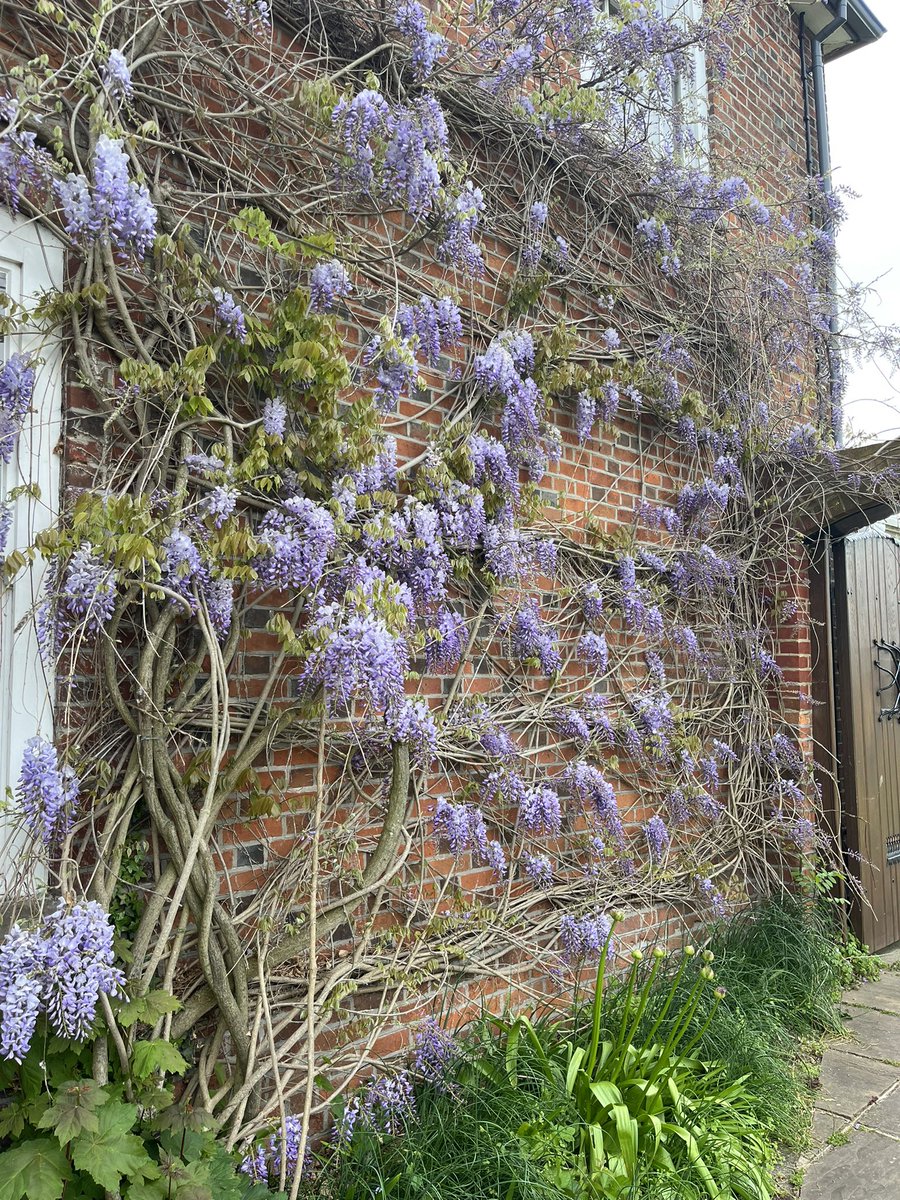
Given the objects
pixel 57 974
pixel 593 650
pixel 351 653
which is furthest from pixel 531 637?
pixel 57 974

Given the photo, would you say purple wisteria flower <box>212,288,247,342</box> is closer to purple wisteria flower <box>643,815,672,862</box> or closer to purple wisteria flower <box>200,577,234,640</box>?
purple wisteria flower <box>200,577,234,640</box>

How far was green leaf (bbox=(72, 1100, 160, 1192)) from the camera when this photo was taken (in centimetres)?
160

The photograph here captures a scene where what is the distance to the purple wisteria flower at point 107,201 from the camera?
1.93 m

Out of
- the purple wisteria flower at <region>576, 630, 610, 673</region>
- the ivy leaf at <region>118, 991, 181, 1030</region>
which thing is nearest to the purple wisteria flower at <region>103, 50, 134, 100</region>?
the ivy leaf at <region>118, 991, 181, 1030</region>

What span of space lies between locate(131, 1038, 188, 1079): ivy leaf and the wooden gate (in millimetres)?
3965

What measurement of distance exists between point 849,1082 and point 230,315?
3.54 meters

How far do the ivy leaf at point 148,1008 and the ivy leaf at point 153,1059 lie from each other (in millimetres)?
50

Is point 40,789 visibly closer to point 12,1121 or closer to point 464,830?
point 12,1121

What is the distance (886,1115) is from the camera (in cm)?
316

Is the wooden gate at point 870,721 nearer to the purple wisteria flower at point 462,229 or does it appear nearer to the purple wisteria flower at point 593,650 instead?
the purple wisteria flower at point 593,650

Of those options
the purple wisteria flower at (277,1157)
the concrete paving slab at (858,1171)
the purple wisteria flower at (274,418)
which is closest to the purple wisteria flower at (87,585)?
the purple wisteria flower at (274,418)

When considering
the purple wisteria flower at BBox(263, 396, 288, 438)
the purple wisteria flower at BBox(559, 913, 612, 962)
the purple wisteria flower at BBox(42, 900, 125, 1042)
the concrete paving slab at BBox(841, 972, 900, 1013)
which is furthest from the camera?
the concrete paving slab at BBox(841, 972, 900, 1013)

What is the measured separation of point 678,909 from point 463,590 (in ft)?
6.25

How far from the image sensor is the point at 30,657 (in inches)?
76.7
